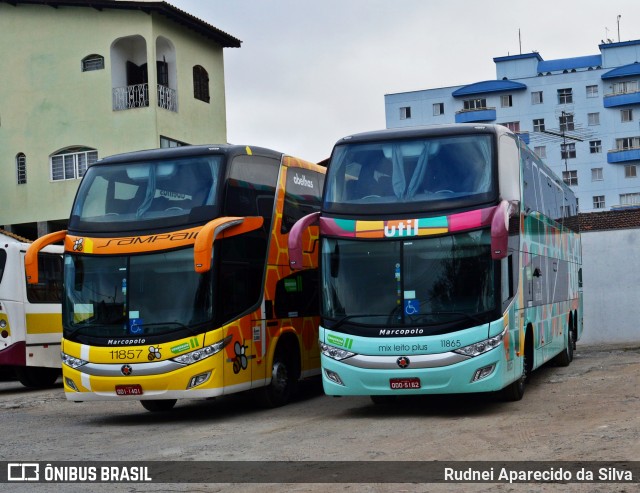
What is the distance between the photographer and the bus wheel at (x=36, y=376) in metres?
23.6

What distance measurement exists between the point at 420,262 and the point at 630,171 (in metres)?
68.7

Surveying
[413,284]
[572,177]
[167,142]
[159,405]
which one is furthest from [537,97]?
[413,284]

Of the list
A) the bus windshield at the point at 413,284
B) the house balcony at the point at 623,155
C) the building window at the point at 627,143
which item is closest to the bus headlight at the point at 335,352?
the bus windshield at the point at 413,284

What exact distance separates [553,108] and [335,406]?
68409mm

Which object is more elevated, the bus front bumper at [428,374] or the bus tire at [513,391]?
the bus front bumper at [428,374]

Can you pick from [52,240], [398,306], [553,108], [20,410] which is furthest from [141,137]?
[553,108]

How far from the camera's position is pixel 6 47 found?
3656 cm

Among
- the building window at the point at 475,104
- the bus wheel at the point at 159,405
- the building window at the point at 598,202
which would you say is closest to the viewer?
the bus wheel at the point at 159,405

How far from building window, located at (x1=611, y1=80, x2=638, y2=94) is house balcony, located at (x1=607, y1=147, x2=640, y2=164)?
14.5 ft

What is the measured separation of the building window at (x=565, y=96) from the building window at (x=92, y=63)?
174ft

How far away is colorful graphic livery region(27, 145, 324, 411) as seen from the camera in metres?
14.8

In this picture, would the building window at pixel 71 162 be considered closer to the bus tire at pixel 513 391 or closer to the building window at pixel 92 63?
the building window at pixel 92 63

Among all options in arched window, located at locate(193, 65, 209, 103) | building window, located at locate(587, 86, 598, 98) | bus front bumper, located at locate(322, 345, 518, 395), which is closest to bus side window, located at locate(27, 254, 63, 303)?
bus front bumper, located at locate(322, 345, 518, 395)

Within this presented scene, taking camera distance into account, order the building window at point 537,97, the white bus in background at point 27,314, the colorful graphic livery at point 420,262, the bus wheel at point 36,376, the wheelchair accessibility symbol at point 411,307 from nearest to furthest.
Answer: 1. the colorful graphic livery at point 420,262
2. the wheelchair accessibility symbol at point 411,307
3. the white bus in background at point 27,314
4. the bus wheel at point 36,376
5. the building window at point 537,97
